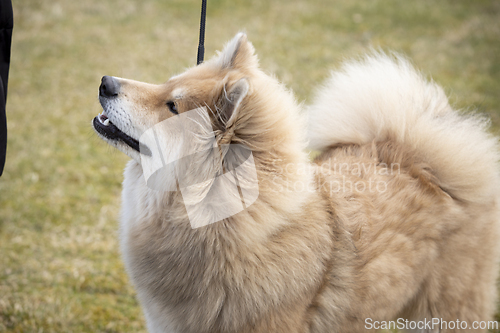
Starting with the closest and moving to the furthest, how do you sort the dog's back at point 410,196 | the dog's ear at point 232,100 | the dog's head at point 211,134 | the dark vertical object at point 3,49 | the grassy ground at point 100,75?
the dog's ear at point 232,100, the dog's head at point 211,134, the dark vertical object at point 3,49, the dog's back at point 410,196, the grassy ground at point 100,75

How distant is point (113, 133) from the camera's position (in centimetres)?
210

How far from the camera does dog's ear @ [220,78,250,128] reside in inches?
66.6

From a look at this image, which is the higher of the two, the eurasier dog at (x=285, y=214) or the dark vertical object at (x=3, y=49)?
the dark vertical object at (x=3, y=49)

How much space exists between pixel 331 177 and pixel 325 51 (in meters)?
6.58

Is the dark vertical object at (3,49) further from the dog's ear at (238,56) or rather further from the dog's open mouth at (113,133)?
the dog's ear at (238,56)

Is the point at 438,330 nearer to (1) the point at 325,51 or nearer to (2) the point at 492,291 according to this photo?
(2) the point at 492,291

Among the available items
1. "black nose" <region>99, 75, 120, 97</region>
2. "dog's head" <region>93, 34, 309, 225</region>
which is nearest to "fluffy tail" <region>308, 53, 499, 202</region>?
"dog's head" <region>93, 34, 309, 225</region>

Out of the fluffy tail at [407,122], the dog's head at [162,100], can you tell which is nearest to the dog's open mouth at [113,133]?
the dog's head at [162,100]

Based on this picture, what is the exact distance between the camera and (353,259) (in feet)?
6.76

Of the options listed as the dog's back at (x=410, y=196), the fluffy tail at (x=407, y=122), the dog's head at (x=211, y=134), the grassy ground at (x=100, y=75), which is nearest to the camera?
the dog's head at (x=211, y=134)

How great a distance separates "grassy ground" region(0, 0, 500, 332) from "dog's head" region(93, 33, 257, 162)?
3.46 feet

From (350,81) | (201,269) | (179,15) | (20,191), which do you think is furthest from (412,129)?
(179,15)

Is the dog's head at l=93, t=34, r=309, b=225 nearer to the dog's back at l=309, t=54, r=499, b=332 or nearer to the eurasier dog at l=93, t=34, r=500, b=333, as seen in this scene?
the eurasier dog at l=93, t=34, r=500, b=333

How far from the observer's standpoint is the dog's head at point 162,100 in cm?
188
